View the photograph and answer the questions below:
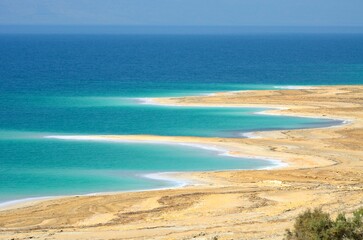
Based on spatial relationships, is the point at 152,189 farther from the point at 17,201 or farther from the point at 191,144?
the point at 191,144

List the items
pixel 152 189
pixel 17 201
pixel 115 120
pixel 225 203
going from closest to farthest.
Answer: pixel 225 203
pixel 17 201
pixel 152 189
pixel 115 120

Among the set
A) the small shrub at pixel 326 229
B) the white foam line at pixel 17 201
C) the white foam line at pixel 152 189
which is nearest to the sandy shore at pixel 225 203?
the white foam line at pixel 152 189

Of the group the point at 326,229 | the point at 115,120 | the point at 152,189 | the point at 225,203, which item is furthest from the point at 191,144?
the point at 326,229

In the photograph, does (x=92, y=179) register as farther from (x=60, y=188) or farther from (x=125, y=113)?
(x=125, y=113)

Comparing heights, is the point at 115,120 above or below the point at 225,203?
below

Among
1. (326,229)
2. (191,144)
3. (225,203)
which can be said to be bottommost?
(191,144)

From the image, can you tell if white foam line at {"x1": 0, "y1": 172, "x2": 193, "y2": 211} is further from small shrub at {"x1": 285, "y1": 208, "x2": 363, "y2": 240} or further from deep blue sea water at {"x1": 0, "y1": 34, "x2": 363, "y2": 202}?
small shrub at {"x1": 285, "y1": 208, "x2": 363, "y2": 240}

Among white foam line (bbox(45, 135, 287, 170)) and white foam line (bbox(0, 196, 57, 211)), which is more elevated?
white foam line (bbox(0, 196, 57, 211))

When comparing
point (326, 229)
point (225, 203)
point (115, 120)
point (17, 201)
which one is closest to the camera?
point (326, 229)

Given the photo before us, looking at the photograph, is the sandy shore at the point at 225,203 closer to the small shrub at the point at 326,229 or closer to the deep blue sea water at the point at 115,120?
the deep blue sea water at the point at 115,120

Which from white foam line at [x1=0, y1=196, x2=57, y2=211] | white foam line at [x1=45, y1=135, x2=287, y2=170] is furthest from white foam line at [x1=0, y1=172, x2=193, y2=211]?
white foam line at [x1=45, y1=135, x2=287, y2=170]
